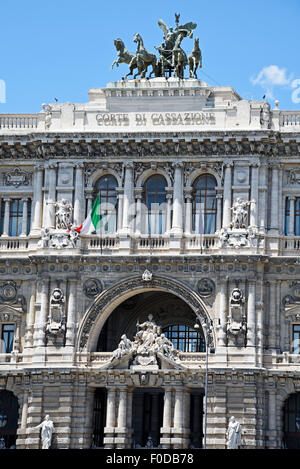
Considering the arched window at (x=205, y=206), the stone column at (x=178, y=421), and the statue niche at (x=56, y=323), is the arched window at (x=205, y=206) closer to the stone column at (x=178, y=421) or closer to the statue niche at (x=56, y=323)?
the statue niche at (x=56, y=323)

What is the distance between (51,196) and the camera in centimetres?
7375

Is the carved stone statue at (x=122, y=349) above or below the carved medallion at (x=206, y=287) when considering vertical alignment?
below

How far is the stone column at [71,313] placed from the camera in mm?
71688

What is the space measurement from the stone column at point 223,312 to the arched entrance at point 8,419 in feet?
38.9

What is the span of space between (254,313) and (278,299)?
66.4 inches

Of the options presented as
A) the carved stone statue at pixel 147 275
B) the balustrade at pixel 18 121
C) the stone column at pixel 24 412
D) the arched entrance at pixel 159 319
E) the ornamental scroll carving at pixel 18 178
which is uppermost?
the balustrade at pixel 18 121

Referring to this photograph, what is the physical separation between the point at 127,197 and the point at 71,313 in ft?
22.6

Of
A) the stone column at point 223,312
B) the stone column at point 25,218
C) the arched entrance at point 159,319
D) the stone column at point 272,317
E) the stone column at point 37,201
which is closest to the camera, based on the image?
the stone column at point 223,312

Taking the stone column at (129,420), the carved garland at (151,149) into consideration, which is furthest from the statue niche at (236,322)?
the carved garland at (151,149)

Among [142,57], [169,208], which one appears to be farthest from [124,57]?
[169,208]

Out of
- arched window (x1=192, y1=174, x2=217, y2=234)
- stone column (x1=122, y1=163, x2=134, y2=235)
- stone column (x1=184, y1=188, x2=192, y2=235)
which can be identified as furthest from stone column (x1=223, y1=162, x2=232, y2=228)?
stone column (x1=122, y1=163, x2=134, y2=235)

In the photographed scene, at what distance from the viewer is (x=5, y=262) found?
73688mm

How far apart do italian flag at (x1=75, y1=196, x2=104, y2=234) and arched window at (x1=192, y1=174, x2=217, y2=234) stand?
16.9 feet

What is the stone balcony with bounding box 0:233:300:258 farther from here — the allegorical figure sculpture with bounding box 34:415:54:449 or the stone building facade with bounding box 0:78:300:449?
the allegorical figure sculpture with bounding box 34:415:54:449
